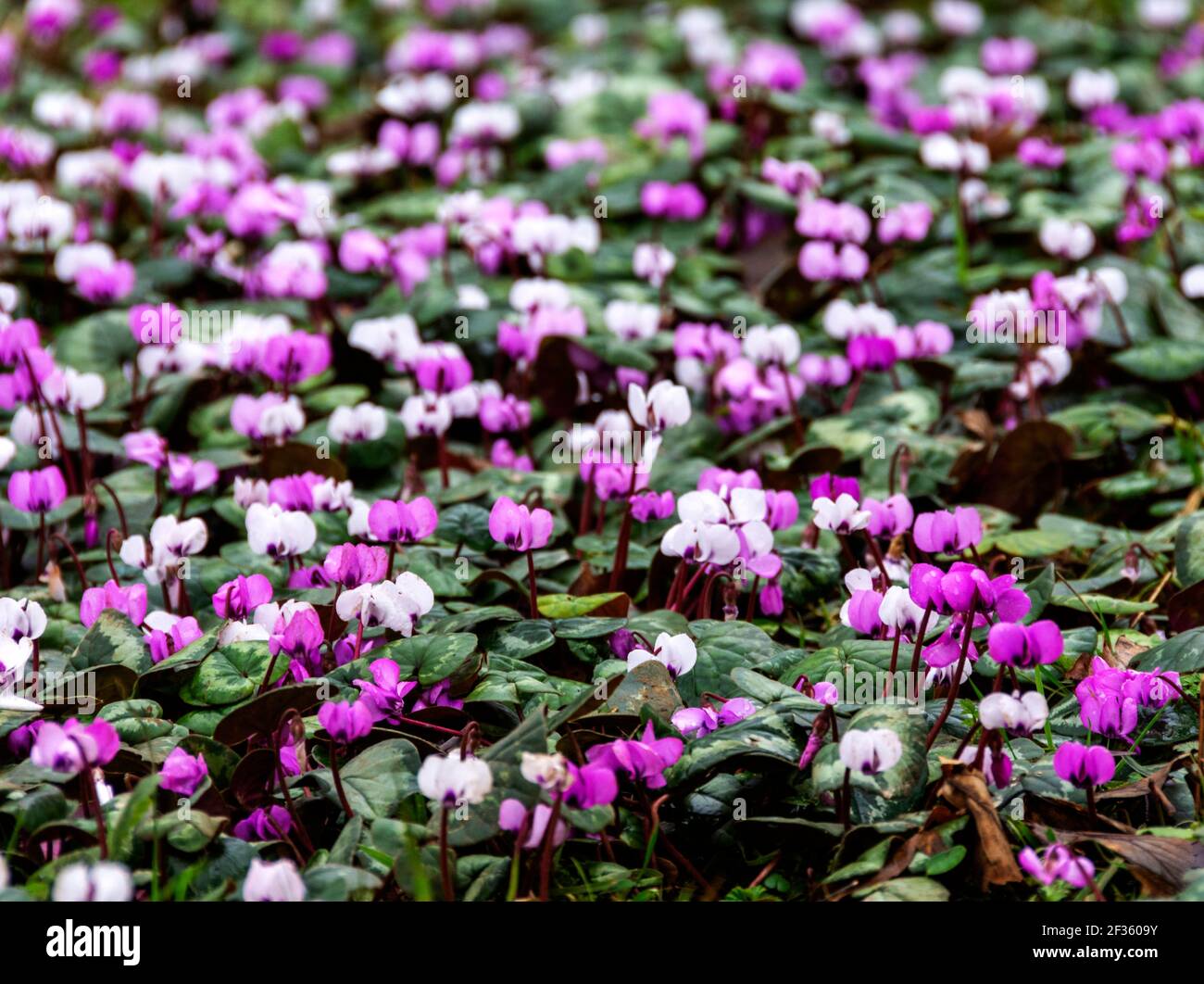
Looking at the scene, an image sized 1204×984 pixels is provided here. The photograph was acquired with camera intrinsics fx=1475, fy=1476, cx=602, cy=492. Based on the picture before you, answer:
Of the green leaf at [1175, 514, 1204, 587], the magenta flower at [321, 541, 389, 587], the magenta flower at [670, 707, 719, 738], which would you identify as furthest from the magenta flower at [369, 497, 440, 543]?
the green leaf at [1175, 514, 1204, 587]

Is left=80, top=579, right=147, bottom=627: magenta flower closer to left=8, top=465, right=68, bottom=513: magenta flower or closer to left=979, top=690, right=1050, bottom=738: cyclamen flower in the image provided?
left=8, top=465, right=68, bottom=513: magenta flower

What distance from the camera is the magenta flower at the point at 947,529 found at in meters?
2.35

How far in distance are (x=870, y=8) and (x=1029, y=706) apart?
18.5ft

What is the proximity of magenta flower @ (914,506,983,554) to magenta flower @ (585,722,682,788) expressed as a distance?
0.58 meters

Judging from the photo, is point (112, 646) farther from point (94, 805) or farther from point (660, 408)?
point (660, 408)

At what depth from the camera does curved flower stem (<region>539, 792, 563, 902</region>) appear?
1.88 m

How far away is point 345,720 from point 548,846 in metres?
0.32

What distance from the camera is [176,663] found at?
2301mm

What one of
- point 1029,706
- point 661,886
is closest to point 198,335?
point 661,886

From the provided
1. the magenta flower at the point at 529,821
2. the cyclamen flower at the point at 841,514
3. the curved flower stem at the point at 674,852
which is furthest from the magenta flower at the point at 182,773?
the cyclamen flower at the point at 841,514

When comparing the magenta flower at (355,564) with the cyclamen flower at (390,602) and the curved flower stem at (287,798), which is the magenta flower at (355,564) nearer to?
the cyclamen flower at (390,602)

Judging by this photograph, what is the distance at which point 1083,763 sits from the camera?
1958mm

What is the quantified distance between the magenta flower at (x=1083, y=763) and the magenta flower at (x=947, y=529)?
471mm

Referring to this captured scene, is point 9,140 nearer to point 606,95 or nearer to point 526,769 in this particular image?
point 606,95
